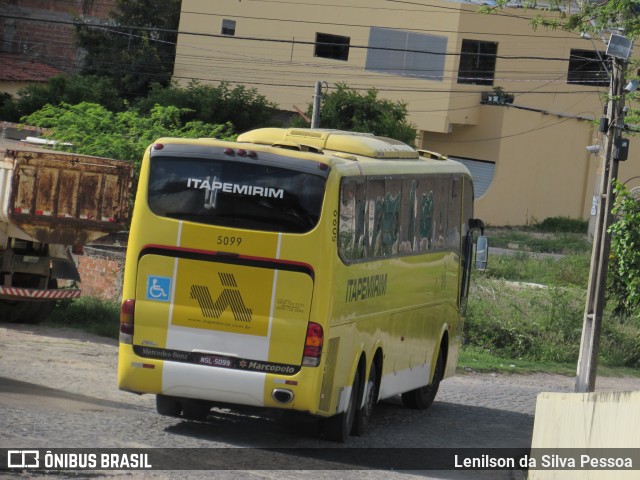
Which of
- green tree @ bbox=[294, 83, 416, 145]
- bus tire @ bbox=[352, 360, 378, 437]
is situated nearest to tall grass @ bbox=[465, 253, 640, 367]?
bus tire @ bbox=[352, 360, 378, 437]

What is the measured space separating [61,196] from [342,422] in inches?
292

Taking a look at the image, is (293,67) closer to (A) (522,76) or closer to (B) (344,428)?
(A) (522,76)

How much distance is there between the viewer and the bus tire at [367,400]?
13.9m

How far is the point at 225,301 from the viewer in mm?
12219

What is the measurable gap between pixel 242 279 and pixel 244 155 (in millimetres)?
1286

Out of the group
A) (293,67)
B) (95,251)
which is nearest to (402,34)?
(293,67)

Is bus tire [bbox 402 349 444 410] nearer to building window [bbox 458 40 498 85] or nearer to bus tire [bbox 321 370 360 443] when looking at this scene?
bus tire [bbox 321 370 360 443]

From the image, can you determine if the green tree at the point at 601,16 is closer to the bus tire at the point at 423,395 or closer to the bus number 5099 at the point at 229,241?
the bus tire at the point at 423,395

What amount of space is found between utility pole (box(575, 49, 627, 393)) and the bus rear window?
10.2m

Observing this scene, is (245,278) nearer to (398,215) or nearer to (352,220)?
(352,220)

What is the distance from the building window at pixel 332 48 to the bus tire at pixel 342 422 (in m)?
37.2

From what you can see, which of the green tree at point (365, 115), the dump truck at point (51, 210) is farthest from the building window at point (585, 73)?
the dump truck at point (51, 210)

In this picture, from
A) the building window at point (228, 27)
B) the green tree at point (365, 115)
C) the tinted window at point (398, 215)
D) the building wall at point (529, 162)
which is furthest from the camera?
the building window at point (228, 27)

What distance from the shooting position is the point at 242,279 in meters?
12.2
